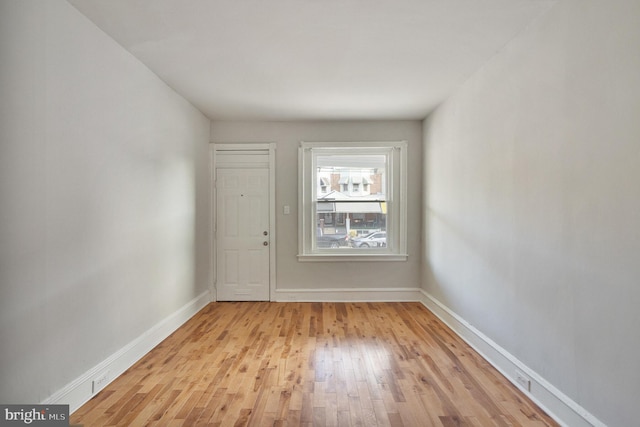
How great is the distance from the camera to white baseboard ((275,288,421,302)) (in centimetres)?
509

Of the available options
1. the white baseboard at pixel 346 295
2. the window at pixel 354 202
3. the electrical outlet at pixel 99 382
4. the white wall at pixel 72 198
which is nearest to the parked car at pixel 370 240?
the window at pixel 354 202

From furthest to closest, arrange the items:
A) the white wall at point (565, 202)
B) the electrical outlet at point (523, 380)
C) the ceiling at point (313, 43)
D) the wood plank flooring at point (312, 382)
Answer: the electrical outlet at point (523, 380)
the ceiling at point (313, 43)
the wood plank flooring at point (312, 382)
the white wall at point (565, 202)

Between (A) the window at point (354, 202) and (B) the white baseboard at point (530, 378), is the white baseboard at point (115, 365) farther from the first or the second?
(B) the white baseboard at point (530, 378)

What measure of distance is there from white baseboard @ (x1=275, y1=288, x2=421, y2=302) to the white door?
32 cm

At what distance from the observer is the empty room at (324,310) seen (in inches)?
73.2

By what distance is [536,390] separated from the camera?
2.35 meters

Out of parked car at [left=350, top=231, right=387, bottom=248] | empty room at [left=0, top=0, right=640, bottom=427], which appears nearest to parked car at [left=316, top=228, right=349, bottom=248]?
parked car at [left=350, top=231, right=387, bottom=248]

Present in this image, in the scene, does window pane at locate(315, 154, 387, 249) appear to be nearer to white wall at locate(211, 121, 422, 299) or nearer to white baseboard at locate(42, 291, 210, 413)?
white wall at locate(211, 121, 422, 299)

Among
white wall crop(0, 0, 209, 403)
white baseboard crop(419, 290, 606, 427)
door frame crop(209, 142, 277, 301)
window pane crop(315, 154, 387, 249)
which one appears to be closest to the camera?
white wall crop(0, 0, 209, 403)

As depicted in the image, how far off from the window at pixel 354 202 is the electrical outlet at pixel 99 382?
2970 millimetres

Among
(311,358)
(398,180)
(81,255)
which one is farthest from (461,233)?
(81,255)

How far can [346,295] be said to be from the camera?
5.09m

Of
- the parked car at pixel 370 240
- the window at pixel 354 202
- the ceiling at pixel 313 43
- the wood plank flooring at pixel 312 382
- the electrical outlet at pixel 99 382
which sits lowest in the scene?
the wood plank flooring at pixel 312 382

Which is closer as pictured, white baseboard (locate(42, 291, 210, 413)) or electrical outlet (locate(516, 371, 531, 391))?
white baseboard (locate(42, 291, 210, 413))
